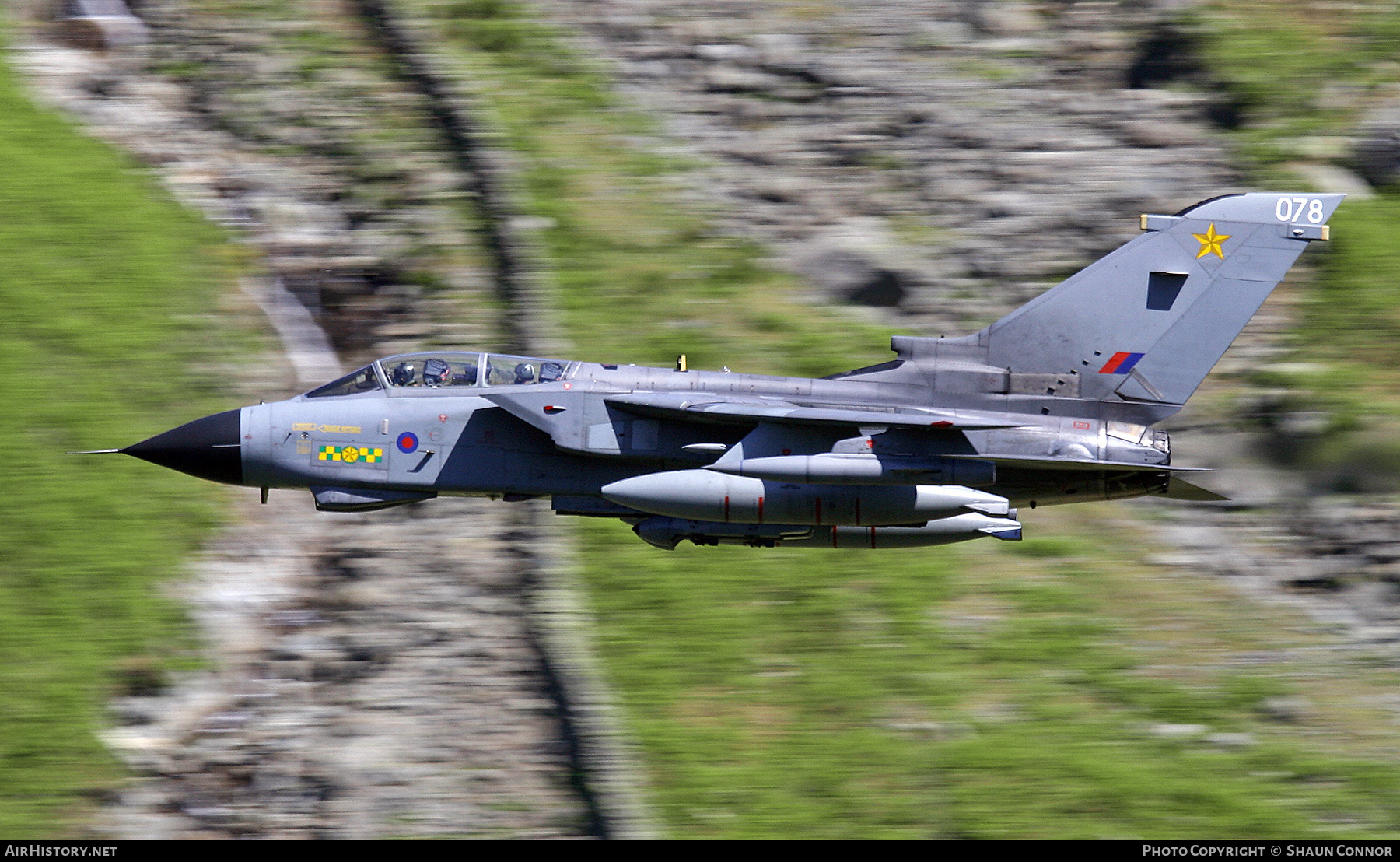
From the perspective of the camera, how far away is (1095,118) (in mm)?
23688

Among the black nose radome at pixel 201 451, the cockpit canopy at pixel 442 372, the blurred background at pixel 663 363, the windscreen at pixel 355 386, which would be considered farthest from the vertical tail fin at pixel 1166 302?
the black nose radome at pixel 201 451

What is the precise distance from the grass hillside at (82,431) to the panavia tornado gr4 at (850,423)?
20.3ft

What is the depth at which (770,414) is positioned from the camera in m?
13.4

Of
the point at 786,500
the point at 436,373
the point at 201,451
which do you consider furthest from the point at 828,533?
the point at 201,451

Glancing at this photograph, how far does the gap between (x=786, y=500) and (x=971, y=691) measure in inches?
261

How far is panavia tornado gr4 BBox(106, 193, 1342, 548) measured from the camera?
1350 cm

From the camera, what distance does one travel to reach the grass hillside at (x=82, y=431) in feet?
60.5

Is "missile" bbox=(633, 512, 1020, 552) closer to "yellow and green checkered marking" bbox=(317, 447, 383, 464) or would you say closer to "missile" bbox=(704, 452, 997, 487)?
"missile" bbox=(704, 452, 997, 487)

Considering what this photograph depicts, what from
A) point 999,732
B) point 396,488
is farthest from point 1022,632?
point 396,488

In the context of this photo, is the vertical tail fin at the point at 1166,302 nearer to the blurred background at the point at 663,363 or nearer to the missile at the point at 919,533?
the missile at the point at 919,533

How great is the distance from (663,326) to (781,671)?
601cm

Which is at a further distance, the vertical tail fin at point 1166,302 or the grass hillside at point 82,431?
the grass hillside at point 82,431

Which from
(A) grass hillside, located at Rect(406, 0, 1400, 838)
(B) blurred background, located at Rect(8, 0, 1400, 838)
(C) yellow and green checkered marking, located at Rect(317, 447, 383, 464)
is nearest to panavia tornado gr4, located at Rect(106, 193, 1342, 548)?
(C) yellow and green checkered marking, located at Rect(317, 447, 383, 464)
